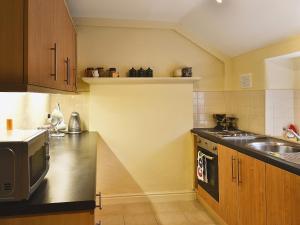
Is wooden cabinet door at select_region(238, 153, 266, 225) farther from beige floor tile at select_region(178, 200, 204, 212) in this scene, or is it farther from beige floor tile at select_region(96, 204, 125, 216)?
beige floor tile at select_region(96, 204, 125, 216)

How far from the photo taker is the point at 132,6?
9.64 feet

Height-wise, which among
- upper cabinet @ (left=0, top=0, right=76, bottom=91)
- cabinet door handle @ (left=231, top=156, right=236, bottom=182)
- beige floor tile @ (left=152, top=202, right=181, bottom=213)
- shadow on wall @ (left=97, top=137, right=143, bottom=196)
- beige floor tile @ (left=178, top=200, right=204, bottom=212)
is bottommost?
beige floor tile @ (left=152, top=202, right=181, bottom=213)

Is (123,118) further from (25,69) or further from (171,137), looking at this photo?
(25,69)

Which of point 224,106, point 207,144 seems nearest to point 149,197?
point 207,144

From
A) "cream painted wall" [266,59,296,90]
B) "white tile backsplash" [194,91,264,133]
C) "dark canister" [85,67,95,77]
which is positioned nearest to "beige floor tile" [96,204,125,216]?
"white tile backsplash" [194,91,264,133]

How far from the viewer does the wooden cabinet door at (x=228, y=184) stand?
2367 millimetres

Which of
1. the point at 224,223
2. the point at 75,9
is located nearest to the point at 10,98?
the point at 75,9

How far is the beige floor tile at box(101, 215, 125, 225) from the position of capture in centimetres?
283

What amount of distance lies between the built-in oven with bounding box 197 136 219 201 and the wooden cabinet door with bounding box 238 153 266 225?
0.51m

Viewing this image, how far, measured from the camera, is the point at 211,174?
294 centimetres

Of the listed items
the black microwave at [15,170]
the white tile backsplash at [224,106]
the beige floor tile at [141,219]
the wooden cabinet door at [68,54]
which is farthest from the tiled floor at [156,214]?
the black microwave at [15,170]

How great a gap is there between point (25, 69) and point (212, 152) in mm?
2154

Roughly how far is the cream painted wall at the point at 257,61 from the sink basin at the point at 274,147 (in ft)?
2.34

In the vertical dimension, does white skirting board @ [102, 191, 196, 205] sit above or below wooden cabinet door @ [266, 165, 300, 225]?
below
